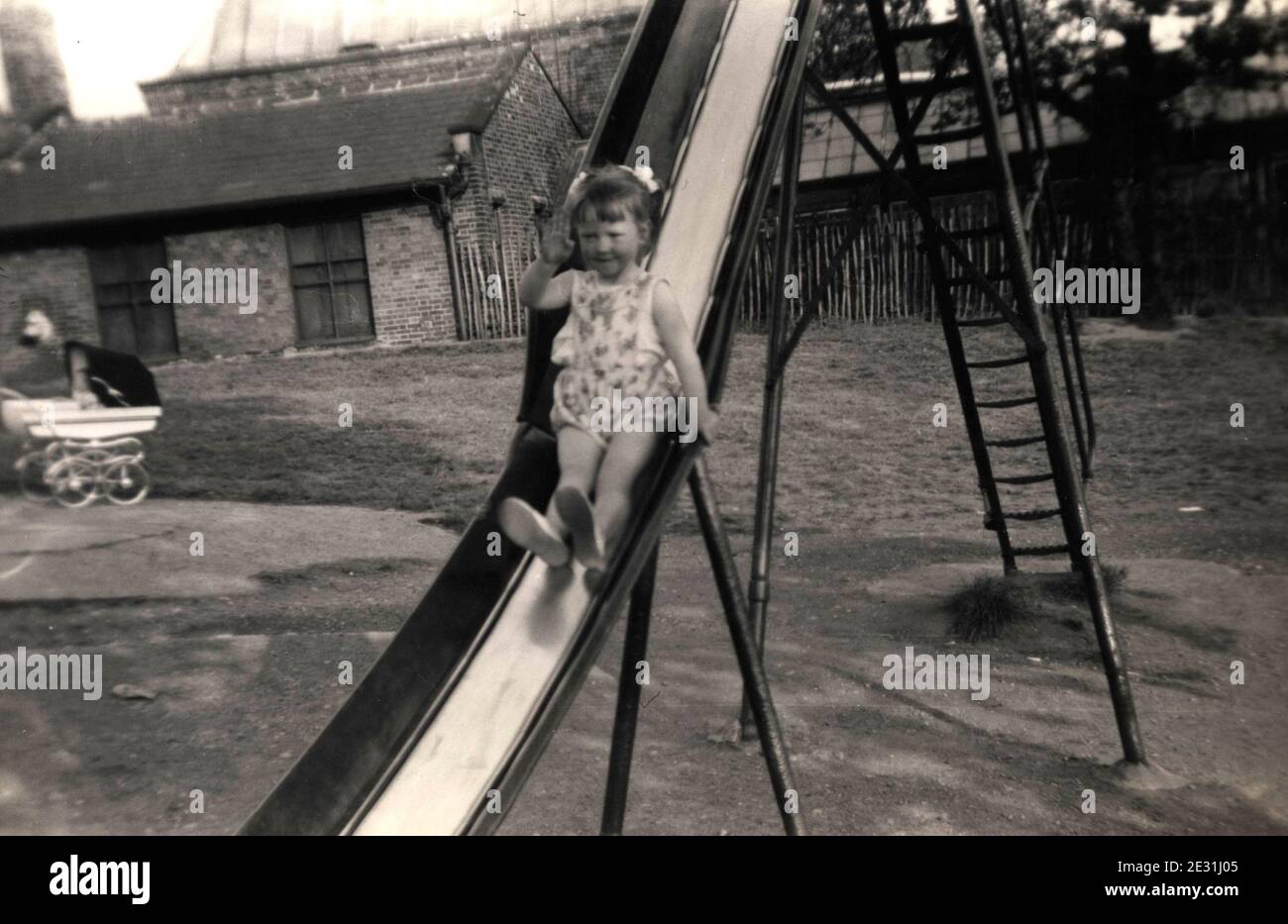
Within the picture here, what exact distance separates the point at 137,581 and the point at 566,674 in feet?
16.2

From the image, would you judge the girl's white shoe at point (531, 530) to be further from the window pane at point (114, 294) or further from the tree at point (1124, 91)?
the window pane at point (114, 294)

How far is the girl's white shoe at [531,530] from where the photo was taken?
2174 mm

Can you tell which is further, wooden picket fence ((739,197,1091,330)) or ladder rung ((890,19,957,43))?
wooden picket fence ((739,197,1091,330))

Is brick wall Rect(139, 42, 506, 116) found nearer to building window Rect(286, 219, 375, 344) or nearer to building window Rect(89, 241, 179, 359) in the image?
building window Rect(286, 219, 375, 344)

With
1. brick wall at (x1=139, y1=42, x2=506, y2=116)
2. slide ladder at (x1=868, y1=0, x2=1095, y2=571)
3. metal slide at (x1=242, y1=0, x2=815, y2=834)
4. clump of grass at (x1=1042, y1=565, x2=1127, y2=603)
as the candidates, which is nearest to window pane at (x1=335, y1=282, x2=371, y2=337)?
brick wall at (x1=139, y1=42, x2=506, y2=116)

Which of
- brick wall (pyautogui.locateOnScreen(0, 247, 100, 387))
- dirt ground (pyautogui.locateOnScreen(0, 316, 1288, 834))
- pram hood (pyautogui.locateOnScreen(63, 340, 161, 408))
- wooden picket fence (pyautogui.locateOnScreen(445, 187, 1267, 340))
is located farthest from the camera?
wooden picket fence (pyautogui.locateOnScreen(445, 187, 1267, 340))

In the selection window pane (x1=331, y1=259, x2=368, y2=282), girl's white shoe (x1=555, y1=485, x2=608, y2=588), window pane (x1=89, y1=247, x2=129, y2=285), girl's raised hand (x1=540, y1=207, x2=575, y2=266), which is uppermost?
window pane (x1=89, y1=247, x2=129, y2=285)

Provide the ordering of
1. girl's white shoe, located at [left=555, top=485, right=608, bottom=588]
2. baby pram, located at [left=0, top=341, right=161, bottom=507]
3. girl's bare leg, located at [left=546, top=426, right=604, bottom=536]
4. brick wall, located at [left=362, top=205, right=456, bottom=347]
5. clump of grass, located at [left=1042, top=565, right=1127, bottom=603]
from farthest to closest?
1. brick wall, located at [left=362, top=205, right=456, bottom=347]
2. baby pram, located at [left=0, top=341, right=161, bottom=507]
3. clump of grass, located at [left=1042, top=565, right=1127, bottom=603]
4. girl's bare leg, located at [left=546, top=426, right=604, bottom=536]
5. girl's white shoe, located at [left=555, top=485, right=608, bottom=588]

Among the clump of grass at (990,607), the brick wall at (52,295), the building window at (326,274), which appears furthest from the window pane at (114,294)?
the clump of grass at (990,607)

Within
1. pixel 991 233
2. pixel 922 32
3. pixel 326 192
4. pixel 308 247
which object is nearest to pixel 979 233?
pixel 991 233

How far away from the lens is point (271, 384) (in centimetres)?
848

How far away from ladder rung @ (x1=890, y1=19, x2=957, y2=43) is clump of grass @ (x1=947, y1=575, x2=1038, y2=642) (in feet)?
8.75

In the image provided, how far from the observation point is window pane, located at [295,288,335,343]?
860 cm

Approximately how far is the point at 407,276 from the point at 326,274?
2.15 ft
